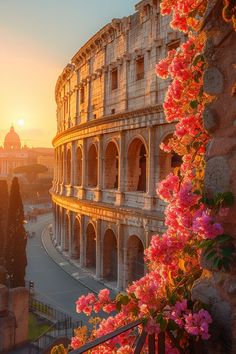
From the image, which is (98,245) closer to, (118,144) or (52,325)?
(118,144)

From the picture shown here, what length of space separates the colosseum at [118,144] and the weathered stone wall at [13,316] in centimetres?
597

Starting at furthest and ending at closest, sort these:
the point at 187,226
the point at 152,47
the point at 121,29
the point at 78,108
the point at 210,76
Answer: the point at 78,108, the point at 121,29, the point at 152,47, the point at 187,226, the point at 210,76

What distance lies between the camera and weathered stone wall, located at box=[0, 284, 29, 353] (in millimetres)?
14445

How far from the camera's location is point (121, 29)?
20.8 metres

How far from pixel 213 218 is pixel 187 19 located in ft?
7.66

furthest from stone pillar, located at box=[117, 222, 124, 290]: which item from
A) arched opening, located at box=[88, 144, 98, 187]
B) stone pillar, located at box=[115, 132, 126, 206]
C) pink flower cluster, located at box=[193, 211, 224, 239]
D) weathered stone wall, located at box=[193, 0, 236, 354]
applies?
pink flower cluster, located at box=[193, 211, 224, 239]

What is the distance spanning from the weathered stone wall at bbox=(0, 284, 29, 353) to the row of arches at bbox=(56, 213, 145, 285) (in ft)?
20.0

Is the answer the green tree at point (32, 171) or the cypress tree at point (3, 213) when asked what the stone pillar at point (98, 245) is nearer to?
the cypress tree at point (3, 213)

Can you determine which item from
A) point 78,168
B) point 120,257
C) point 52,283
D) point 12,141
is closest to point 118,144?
point 120,257

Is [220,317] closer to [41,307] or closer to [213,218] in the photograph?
[213,218]

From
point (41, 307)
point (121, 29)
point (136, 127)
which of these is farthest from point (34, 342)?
point (121, 29)

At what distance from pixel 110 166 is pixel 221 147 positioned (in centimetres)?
1913

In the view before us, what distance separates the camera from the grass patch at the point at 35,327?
15.7 m

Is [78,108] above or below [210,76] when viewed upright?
above
